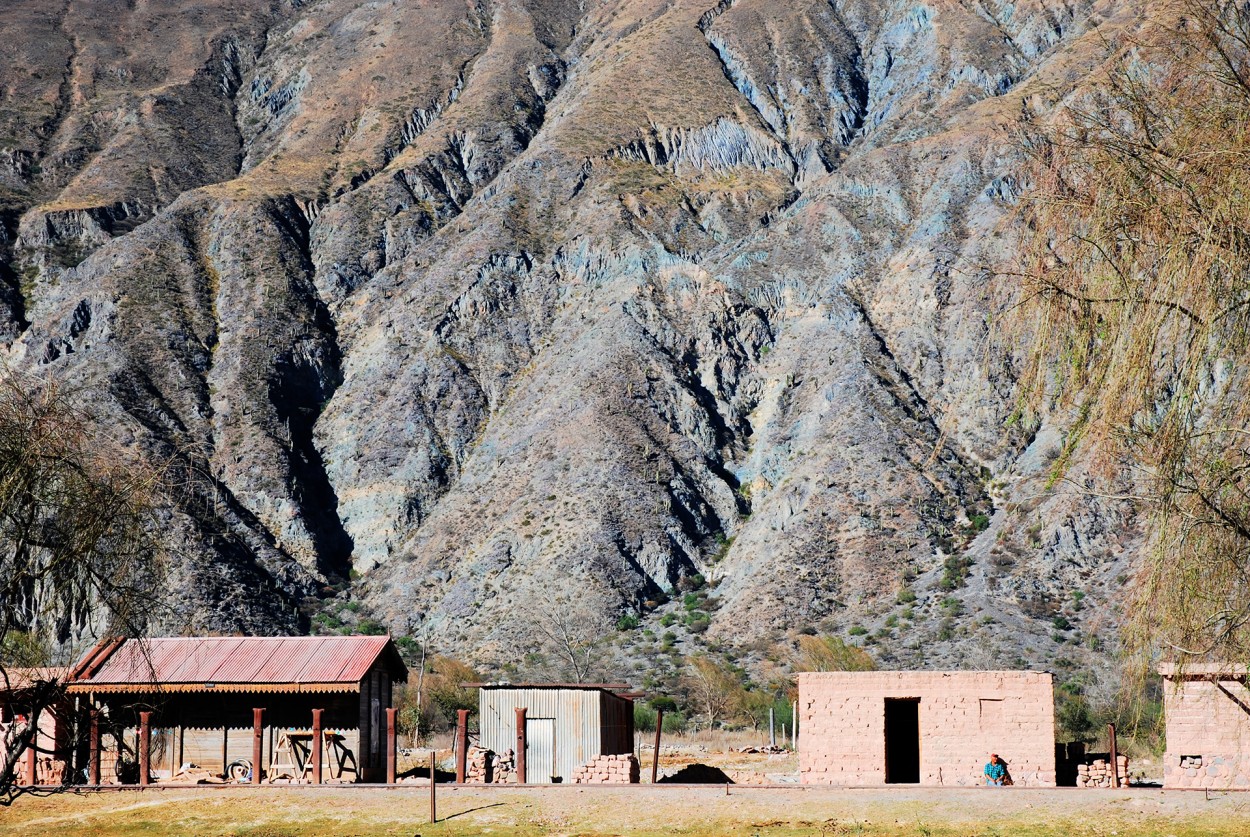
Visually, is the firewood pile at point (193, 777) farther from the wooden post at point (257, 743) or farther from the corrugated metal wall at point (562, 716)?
the corrugated metal wall at point (562, 716)

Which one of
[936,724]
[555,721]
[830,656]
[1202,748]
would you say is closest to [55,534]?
[555,721]

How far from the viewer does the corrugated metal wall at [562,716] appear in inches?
1524

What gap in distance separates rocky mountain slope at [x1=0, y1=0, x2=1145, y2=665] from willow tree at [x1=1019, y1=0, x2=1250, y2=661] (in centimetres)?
4772

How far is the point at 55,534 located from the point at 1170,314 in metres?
13.1

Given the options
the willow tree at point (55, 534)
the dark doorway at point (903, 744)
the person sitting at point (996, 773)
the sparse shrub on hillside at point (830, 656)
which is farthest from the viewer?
the sparse shrub on hillside at point (830, 656)

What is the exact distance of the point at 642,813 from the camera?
3100 cm

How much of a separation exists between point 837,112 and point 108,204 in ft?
222

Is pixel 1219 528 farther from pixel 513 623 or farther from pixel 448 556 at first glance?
pixel 448 556

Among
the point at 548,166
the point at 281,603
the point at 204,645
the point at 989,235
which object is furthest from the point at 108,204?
the point at 989,235

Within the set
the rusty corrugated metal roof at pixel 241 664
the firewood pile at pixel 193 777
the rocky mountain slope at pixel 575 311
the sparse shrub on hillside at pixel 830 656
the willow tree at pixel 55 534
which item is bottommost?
the firewood pile at pixel 193 777

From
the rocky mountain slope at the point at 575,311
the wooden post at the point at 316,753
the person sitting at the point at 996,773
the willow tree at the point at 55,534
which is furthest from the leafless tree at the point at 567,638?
the willow tree at the point at 55,534

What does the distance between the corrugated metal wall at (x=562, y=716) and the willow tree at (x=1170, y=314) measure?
89.1 ft

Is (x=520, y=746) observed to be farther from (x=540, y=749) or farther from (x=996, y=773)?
(x=996, y=773)

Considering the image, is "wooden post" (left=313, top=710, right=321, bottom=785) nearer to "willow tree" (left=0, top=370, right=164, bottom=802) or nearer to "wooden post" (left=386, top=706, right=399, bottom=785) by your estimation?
"wooden post" (left=386, top=706, right=399, bottom=785)
